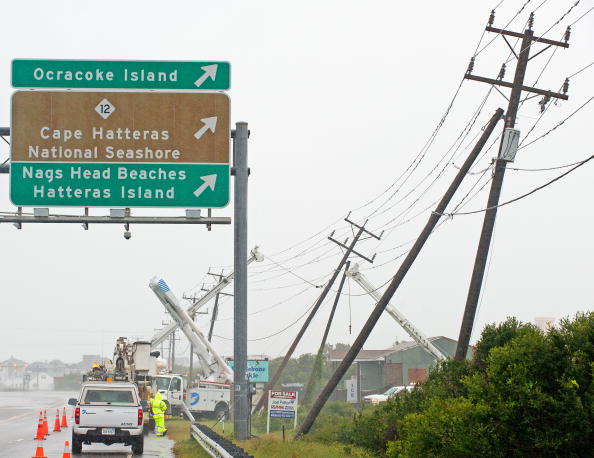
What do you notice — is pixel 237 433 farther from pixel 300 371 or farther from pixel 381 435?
pixel 300 371

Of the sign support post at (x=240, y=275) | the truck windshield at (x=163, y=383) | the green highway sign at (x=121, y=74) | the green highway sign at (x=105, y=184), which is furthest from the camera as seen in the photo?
the truck windshield at (x=163, y=383)

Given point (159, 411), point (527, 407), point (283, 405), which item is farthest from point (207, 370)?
point (527, 407)

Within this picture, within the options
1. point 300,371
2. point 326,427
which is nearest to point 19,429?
point 326,427

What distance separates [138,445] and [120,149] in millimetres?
9015

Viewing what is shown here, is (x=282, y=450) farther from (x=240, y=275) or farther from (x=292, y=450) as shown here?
(x=240, y=275)

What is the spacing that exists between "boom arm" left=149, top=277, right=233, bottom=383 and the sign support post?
→ 2941 cm

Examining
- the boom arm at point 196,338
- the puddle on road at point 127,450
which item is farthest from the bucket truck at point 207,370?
the puddle on road at point 127,450

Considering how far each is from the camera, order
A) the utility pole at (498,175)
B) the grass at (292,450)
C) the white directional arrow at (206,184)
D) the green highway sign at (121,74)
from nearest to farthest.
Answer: the white directional arrow at (206,184), the green highway sign at (121,74), the grass at (292,450), the utility pole at (498,175)

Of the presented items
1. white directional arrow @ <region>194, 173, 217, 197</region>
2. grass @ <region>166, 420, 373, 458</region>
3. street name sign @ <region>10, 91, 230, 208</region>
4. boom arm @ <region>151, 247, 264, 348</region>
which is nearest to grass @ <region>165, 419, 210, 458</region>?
grass @ <region>166, 420, 373, 458</region>

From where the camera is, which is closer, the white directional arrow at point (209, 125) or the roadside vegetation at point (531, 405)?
the roadside vegetation at point (531, 405)

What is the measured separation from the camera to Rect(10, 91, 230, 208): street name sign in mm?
19406

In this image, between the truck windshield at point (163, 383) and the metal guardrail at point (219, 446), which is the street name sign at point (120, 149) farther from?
the truck windshield at point (163, 383)

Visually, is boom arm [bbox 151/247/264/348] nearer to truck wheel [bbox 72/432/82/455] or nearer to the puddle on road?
the puddle on road

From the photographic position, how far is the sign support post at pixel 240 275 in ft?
65.1
